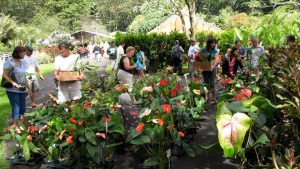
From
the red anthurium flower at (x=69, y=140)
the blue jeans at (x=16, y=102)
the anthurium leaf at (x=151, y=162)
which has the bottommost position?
the anthurium leaf at (x=151, y=162)

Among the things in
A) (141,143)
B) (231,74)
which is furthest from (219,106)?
(231,74)

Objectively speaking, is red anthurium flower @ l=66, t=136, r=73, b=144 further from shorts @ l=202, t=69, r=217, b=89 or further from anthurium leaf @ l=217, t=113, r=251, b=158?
shorts @ l=202, t=69, r=217, b=89

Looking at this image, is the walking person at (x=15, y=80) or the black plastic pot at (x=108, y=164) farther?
the walking person at (x=15, y=80)

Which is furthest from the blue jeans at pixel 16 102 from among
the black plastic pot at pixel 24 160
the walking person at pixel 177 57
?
the walking person at pixel 177 57

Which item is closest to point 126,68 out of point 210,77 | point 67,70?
point 67,70

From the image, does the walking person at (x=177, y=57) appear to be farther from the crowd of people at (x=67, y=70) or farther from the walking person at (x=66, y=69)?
the walking person at (x=66, y=69)

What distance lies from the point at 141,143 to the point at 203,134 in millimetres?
2474

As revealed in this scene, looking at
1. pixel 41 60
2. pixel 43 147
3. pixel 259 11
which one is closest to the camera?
pixel 43 147

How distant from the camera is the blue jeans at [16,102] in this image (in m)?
6.43

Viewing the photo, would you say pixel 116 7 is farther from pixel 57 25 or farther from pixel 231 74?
pixel 231 74

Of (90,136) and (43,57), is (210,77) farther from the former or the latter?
(43,57)

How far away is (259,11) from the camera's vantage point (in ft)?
155

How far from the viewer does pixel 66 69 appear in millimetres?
5848

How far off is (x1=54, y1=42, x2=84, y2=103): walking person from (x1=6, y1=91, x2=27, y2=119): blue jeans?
105 centimetres
